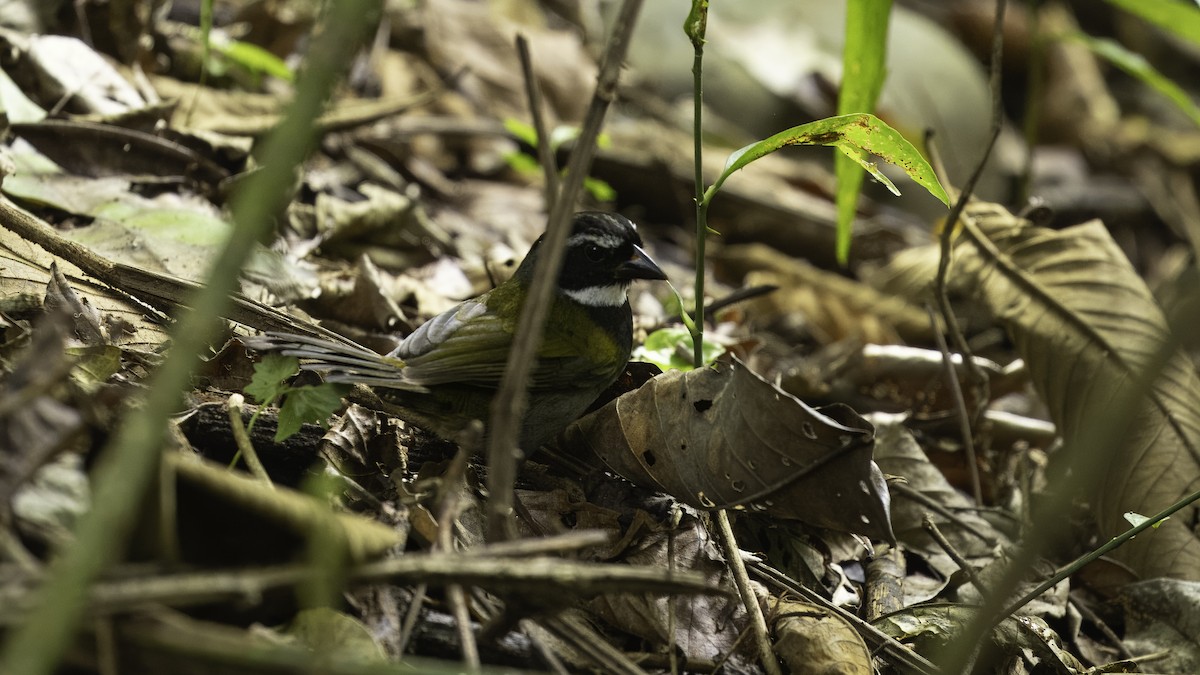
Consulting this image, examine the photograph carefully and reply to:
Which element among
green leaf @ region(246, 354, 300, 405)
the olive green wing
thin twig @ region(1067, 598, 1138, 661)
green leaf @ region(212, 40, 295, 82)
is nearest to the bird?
the olive green wing

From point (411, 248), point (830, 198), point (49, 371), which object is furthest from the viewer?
point (830, 198)

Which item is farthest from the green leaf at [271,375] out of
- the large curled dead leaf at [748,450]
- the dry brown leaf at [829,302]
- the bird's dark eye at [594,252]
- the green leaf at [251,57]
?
the dry brown leaf at [829,302]

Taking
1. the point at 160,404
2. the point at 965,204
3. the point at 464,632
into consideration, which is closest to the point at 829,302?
the point at 965,204

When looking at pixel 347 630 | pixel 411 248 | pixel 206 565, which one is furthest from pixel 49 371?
pixel 411 248

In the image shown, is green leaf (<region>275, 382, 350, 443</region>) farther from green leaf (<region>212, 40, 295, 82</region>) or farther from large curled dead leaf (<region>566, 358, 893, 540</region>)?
green leaf (<region>212, 40, 295, 82</region>)

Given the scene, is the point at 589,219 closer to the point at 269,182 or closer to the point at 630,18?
the point at 630,18
